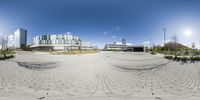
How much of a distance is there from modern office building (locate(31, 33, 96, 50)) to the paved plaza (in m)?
0.63

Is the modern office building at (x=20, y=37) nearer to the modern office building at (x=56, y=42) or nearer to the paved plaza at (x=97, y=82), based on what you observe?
the modern office building at (x=56, y=42)

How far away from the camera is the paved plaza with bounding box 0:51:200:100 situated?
2395mm

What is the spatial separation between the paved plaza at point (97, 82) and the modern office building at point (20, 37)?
0.60m

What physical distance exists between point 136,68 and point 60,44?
2559 millimetres

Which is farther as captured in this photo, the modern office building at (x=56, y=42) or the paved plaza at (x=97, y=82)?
the modern office building at (x=56, y=42)

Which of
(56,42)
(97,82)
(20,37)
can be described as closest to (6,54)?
(20,37)

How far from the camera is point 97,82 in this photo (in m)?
2.96

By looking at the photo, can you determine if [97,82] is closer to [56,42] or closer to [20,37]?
[56,42]

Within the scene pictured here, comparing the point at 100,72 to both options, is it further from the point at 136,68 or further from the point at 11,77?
the point at 11,77

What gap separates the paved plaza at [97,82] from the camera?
239 cm

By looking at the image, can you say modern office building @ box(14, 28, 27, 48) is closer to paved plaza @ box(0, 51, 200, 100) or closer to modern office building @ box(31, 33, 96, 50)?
modern office building @ box(31, 33, 96, 50)

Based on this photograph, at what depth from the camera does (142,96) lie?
7.75 ft

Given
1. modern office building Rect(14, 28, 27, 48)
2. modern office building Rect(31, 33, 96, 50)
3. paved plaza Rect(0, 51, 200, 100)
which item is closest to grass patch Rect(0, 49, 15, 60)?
paved plaza Rect(0, 51, 200, 100)

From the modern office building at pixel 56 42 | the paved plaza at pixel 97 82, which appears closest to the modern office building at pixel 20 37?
the modern office building at pixel 56 42
